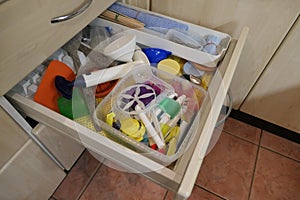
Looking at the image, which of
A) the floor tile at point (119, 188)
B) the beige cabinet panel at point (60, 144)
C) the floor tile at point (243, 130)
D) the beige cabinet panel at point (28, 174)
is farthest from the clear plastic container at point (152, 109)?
the floor tile at point (243, 130)

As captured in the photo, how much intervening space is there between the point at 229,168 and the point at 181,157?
1.97 feet

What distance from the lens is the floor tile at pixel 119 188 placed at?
866 mm

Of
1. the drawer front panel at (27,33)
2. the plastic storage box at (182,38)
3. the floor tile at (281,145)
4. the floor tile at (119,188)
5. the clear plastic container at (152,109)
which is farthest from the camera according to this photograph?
the floor tile at (281,145)

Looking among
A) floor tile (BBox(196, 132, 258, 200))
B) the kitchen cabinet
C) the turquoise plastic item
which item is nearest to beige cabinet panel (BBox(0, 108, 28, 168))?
the kitchen cabinet

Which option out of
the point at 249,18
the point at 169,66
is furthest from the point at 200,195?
the point at 249,18

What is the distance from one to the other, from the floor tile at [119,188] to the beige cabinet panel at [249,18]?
59 cm

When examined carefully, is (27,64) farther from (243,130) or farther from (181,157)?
(243,130)

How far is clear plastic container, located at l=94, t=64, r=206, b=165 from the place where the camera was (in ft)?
1.59

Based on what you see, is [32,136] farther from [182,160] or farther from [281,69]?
[281,69]

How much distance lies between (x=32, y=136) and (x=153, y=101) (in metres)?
0.34

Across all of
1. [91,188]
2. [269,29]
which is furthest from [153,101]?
[91,188]

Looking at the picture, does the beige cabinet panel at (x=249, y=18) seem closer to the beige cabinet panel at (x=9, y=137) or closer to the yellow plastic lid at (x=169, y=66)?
the yellow plastic lid at (x=169, y=66)

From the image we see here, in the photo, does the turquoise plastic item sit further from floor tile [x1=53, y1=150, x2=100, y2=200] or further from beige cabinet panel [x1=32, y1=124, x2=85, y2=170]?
floor tile [x1=53, y1=150, x2=100, y2=200]

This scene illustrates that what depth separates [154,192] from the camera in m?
0.88
